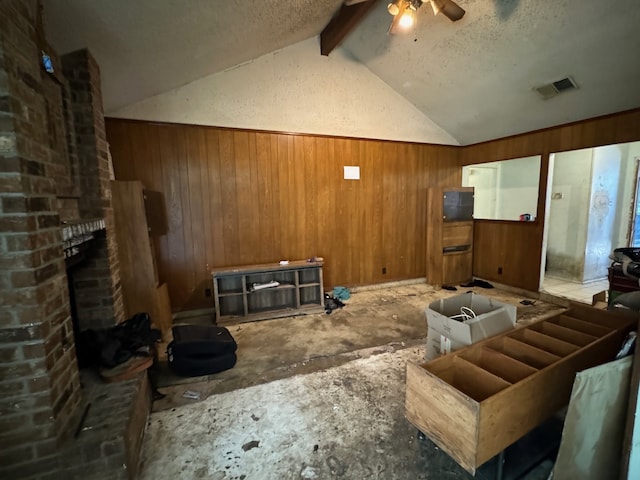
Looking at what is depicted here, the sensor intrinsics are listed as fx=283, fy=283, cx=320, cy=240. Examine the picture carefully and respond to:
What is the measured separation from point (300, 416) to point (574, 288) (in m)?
4.85

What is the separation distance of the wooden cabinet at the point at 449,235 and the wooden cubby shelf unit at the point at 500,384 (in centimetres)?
271

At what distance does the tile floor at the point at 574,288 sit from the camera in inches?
159

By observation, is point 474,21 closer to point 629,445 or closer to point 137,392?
point 629,445

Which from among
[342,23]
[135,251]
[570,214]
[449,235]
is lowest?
[449,235]

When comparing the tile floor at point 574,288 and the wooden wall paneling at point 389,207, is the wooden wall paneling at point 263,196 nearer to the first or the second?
the wooden wall paneling at point 389,207

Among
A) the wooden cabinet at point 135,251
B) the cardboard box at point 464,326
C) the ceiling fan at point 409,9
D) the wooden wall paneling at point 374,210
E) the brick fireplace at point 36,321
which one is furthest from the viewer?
the wooden wall paneling at point 374,210

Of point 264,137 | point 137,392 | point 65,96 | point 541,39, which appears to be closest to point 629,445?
point 137,392

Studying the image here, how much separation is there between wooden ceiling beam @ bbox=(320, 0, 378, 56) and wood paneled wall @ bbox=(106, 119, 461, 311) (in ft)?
3.81

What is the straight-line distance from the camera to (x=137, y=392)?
1.66 m

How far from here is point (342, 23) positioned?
10.2ft

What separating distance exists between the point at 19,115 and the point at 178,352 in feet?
5.90

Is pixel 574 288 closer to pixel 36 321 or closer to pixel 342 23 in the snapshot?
pixel 342 23

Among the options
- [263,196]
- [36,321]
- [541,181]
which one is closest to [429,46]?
[541,181]

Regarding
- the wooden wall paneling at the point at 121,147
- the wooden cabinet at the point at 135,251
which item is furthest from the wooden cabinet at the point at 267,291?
the wooden wall paneling at the point at 121,147
